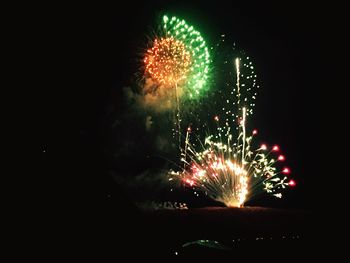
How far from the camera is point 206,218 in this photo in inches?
521

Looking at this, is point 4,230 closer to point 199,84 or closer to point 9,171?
point 9,171

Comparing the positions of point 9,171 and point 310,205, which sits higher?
point 310,205

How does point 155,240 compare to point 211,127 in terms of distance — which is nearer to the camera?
point 155,240

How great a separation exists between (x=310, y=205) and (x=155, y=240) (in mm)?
23262

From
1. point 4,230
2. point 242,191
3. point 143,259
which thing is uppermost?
point 242,191

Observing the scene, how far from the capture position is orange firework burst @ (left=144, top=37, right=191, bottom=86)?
49.9 feet

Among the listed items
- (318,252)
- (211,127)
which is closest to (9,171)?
(318,252)

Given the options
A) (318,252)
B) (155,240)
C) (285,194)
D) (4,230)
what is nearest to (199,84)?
(318,252)

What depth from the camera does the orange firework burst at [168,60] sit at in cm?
1520

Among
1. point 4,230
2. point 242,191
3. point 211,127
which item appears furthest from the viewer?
point 211,127

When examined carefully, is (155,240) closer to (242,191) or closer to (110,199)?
(110,199)

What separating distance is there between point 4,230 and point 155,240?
2316 millimetres

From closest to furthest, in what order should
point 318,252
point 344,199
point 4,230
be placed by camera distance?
point 4,230, point 318,252, point 344,199

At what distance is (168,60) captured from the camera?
15359mm
